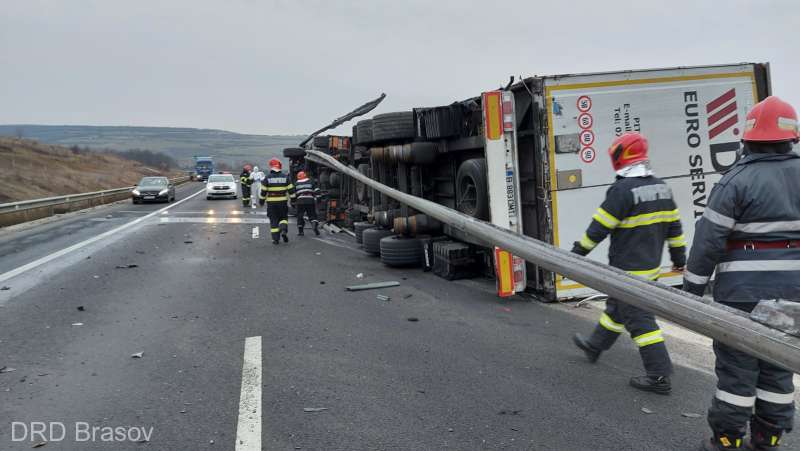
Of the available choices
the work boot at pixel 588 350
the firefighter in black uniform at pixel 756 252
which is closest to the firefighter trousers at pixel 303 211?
the work boot at pixel 588 350

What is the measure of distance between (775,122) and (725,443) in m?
1.69

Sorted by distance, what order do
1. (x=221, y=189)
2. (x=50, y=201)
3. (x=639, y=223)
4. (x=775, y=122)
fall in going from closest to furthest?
1. (x=775, y=122)
2. (x=639, y=223)
3. (x=50, y=201)
4. (x=221, y=189)

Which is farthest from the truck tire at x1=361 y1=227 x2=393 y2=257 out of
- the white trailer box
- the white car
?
the white car

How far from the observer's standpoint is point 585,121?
263 inches

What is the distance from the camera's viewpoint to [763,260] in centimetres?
292

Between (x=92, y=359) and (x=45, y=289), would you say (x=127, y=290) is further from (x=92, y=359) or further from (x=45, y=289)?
(x=92, y=359)

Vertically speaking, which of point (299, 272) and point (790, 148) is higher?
point (790, 148)

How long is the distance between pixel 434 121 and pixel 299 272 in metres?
3.10

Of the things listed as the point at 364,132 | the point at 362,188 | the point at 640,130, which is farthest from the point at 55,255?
the point at 640,130

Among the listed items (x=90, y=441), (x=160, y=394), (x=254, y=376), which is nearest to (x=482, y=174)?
(x=254, y=376)

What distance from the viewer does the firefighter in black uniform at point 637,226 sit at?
13.4 feet

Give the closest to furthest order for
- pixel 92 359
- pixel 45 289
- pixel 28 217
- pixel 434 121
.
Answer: pixel 92 359 < pixel 45 289 < pixel 434 121 < pixel 28 217

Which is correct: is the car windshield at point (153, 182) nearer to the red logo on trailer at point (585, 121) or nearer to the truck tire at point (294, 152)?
the truck tire at point (294, 152)

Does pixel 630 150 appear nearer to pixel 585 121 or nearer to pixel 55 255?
pixel 585 121
